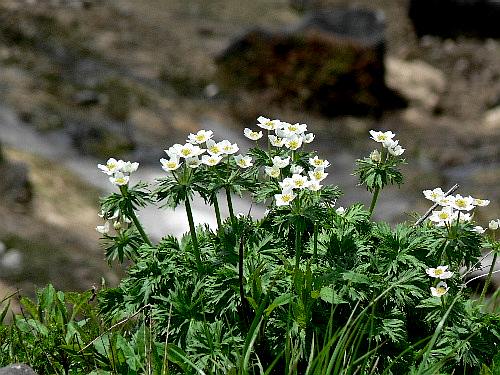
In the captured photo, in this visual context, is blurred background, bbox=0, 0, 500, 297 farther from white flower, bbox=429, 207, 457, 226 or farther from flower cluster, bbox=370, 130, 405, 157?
white flower, bbox=429, 207, 457, 226

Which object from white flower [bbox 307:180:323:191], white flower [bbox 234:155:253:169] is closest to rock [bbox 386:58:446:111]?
white flower [bbox 234:155:253:169]

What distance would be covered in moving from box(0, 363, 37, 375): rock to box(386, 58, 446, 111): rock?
7095mm

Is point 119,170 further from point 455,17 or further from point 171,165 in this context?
point 455,17

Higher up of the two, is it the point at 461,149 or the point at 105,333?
the point at 461,149

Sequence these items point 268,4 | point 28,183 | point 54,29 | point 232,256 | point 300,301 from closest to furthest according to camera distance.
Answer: point 300,301 < point 232,256 < point 28,183 < point 54,29 < point 268,4

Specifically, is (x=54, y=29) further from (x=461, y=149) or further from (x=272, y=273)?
(x=272, y=273)

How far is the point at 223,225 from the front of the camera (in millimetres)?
2678

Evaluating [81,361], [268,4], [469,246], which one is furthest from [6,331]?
[268,4]

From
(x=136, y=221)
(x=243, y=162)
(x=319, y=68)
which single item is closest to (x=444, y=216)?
(x=243, y=162)

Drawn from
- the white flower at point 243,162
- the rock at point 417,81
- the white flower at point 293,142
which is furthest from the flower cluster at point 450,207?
the rock at point 417,81

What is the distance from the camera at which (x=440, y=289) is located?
2383mm

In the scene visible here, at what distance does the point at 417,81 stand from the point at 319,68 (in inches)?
56.0

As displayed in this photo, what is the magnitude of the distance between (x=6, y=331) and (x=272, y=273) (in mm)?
1082

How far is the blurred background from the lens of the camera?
6.95m
